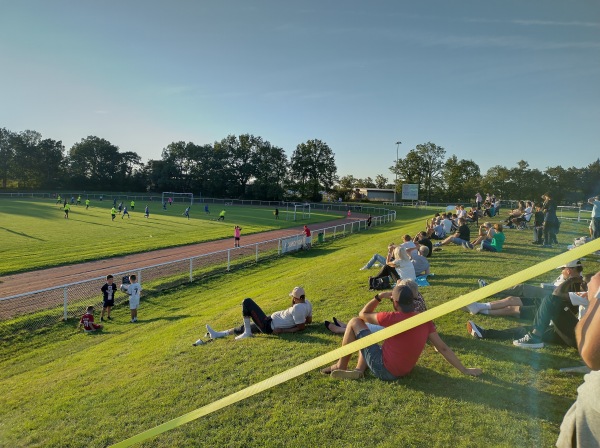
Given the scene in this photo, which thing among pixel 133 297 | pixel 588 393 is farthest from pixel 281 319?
pixel 133 297

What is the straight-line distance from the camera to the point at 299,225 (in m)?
38.8

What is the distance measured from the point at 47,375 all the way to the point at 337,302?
234 inches

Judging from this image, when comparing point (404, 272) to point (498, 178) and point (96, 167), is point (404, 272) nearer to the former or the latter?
point (498, 178)

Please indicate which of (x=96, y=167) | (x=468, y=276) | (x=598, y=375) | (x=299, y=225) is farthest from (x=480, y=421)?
(x=96, y=167)

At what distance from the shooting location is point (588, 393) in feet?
5.07

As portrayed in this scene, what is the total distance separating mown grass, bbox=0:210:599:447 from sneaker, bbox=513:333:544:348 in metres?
0.11

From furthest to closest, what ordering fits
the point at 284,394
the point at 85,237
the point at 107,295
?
→ the point at 85,237, the point at 107,295, the point at 284,394

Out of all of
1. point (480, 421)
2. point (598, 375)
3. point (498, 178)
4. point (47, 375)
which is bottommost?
point (47, 375)

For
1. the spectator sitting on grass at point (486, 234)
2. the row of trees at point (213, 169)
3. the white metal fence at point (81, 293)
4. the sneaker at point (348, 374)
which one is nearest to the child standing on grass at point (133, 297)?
the white metal fence at point (81, 293)

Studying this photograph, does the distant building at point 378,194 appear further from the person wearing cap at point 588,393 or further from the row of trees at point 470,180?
the person wearing cap at point 588,393

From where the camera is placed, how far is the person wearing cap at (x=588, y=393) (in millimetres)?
1439

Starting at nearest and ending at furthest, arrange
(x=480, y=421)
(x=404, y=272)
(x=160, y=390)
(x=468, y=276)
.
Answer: (x=480, y=421), (x=160, y=390), (x=404, y=272), (x=468, y=276)

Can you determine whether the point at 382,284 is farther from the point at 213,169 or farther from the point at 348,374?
the point at 213,169

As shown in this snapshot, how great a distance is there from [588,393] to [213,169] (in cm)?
8735
